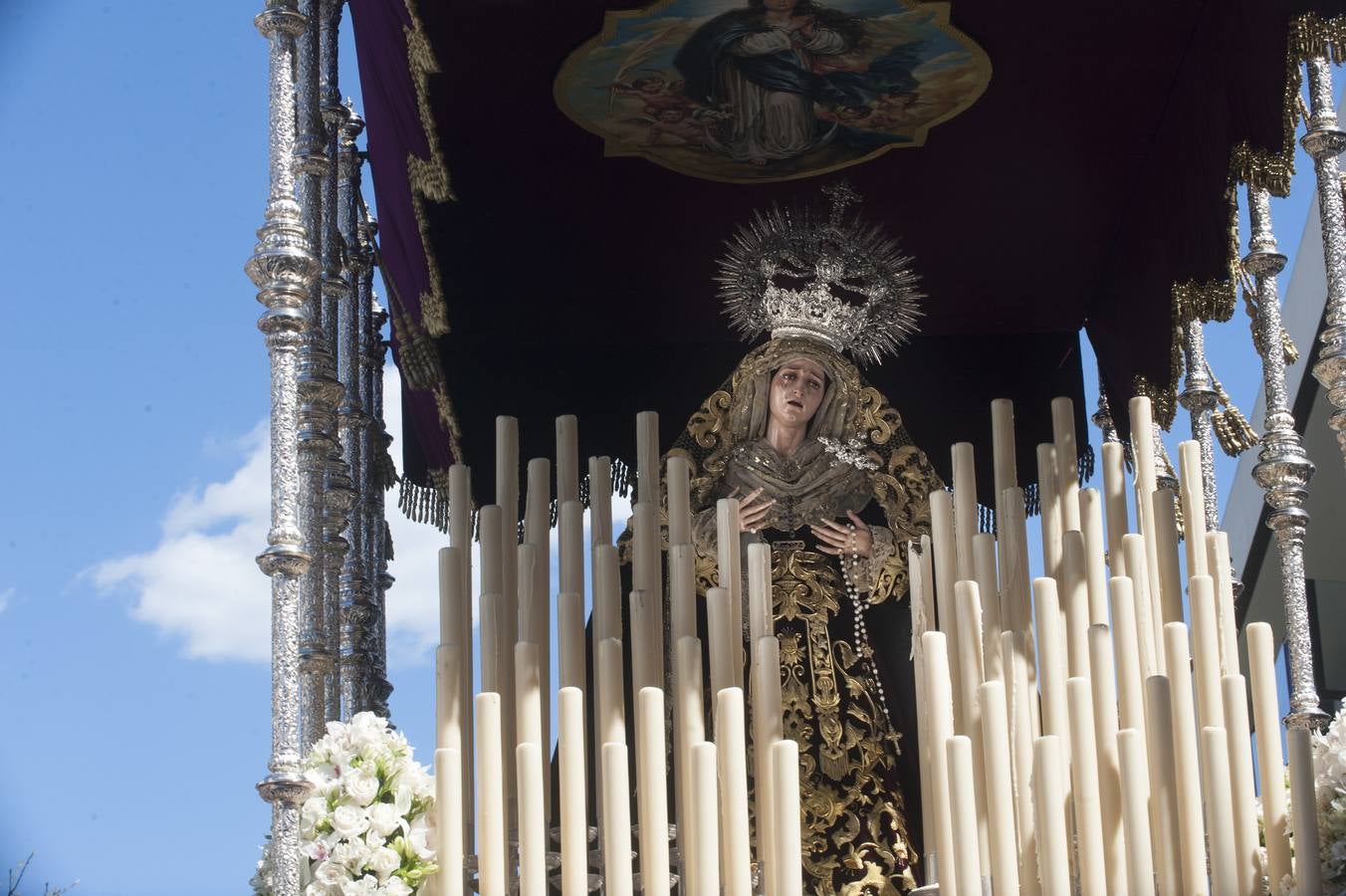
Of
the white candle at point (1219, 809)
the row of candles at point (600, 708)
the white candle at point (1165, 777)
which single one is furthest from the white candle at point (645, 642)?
the white candle at point (1219, 809)

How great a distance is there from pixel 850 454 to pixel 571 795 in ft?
8.37

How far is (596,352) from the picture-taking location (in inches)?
342

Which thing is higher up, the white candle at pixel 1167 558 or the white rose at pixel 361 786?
the white candle at pixel 1167 558

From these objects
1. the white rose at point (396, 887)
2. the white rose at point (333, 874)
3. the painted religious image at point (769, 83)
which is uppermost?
the painted religious image at point (769, 83)

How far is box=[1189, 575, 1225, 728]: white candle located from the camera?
211 inches

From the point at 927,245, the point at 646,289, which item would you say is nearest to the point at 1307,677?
the point at 927,245

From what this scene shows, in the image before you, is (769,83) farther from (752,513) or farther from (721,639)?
(721,639)

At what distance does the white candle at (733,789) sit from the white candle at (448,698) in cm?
68

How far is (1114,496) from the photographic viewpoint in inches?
240

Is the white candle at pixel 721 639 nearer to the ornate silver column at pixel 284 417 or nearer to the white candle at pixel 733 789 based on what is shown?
the white candle at pixel 733 789

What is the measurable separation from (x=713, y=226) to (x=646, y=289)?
0.41 meters

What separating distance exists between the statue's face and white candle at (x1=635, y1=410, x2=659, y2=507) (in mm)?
1391

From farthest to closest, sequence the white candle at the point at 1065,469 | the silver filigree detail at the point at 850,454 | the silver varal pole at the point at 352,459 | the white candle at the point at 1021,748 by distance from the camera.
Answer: the silver varal pole at the point at 352,459, the silver filigree detail at the point at 850,454, the white candle at the point at 1065,469, the white candle at the point at 1021,748

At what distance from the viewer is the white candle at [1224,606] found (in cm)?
563
